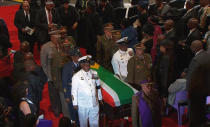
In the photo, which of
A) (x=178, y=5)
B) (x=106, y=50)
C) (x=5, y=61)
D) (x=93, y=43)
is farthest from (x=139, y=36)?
(x=5, y=61)

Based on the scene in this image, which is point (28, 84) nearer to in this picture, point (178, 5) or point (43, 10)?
point (43, 10)

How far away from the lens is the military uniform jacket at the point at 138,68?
7.04 metres

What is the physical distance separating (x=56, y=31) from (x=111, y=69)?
55.5 inches

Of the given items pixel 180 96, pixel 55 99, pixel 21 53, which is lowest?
pixel 55 99

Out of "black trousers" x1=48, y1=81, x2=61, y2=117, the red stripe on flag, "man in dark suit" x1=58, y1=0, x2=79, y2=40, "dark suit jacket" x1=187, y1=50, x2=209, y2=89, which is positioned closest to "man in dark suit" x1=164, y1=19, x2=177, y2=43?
"dark suit jacket" x1=187, y1=50, x2=209, y2=89

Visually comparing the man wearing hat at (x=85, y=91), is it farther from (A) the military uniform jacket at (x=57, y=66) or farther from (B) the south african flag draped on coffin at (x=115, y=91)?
(A) the military uniform jacket at (x=57, y=66)

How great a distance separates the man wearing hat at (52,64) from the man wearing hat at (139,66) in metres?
1.42

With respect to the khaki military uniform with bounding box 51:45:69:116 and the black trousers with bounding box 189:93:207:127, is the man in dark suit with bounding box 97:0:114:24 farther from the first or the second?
the black trousers with bounding box 189:93:207:127

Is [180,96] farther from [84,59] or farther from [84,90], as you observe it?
[84,59]

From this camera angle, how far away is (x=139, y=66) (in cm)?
704

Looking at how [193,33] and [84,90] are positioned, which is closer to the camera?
[84,90]

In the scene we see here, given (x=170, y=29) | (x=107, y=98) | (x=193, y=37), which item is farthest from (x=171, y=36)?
(x=107, y=98)

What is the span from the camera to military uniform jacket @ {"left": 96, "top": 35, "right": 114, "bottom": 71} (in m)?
7.99

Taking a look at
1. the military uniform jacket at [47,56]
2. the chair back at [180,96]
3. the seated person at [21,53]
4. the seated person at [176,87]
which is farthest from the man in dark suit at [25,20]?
the chair back at [180,96]
